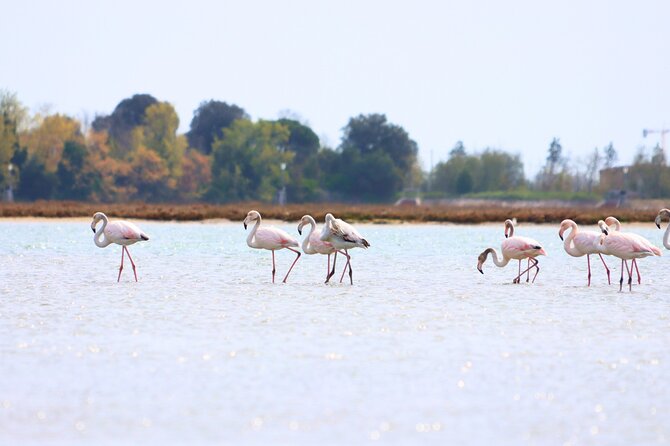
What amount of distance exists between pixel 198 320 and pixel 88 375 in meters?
3.73

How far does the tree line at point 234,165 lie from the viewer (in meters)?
79.0

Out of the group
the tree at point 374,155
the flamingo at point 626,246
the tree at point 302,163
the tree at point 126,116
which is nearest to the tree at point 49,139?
the tree at point 302,163

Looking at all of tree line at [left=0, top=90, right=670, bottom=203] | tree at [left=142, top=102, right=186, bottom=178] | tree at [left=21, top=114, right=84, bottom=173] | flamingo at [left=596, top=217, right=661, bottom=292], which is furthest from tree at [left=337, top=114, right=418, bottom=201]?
flamingo at [left=596, top=217, right=661, bottom=292]

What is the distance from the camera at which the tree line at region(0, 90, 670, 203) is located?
79000 mm

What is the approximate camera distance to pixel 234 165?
84688 millimetres

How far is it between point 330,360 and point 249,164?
7503cm

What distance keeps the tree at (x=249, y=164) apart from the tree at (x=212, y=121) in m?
17.2

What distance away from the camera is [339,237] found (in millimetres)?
16984

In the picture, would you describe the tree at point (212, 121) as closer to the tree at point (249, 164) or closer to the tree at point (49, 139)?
the tree at point (249, 164)

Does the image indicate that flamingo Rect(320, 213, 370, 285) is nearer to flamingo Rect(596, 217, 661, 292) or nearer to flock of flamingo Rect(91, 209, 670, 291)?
flock of flamingo Rect(91, 209, 670, 291)

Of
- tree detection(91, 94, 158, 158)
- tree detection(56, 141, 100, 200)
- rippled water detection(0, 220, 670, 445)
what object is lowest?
rippled water detection(0, 220, 670, 445)

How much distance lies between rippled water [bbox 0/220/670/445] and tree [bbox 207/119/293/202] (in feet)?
209

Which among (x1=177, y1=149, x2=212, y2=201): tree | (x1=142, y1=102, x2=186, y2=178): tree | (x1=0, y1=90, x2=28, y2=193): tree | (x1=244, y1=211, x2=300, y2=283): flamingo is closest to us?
(x1=244, y1=211, x2=300, y2=283): flamingo

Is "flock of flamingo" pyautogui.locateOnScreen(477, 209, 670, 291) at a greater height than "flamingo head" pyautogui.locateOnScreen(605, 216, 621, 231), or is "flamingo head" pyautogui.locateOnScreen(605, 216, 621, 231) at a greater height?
"flamingo head" pyautogui.locateOnScreen(605, 216, 621, 231)
